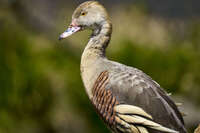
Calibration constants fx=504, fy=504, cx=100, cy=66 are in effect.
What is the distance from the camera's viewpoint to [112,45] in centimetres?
818

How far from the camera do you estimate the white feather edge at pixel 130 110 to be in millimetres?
3615

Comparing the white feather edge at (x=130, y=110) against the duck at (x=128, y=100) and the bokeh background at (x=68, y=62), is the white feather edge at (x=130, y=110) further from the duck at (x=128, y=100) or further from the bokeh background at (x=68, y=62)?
the bokeh background at (x=68, y=62)

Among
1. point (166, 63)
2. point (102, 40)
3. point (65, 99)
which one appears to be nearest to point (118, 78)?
point (102, 40)

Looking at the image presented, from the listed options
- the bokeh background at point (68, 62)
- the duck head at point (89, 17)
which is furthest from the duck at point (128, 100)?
the bokeh background at point (68, 62)

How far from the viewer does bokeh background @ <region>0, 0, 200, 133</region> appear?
7293 millimetres

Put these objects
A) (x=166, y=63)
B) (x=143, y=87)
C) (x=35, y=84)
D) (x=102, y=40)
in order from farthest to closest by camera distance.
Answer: (x=166, y=63)
(x=35, y=84)
(x=102, y=40)
(x=143, y=87)

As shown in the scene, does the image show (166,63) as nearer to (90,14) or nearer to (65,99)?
(65,99)

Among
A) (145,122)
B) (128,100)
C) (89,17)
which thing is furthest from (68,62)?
(145,122)

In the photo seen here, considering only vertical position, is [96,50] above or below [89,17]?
below

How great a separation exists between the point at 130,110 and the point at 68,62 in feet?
13.8

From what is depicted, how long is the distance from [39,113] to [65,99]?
43cm

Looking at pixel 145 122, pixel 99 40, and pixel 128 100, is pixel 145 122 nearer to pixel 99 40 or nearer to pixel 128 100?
pixel 128 100

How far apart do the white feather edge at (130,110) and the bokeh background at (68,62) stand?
10.8 feet

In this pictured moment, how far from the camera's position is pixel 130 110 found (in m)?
3.64
